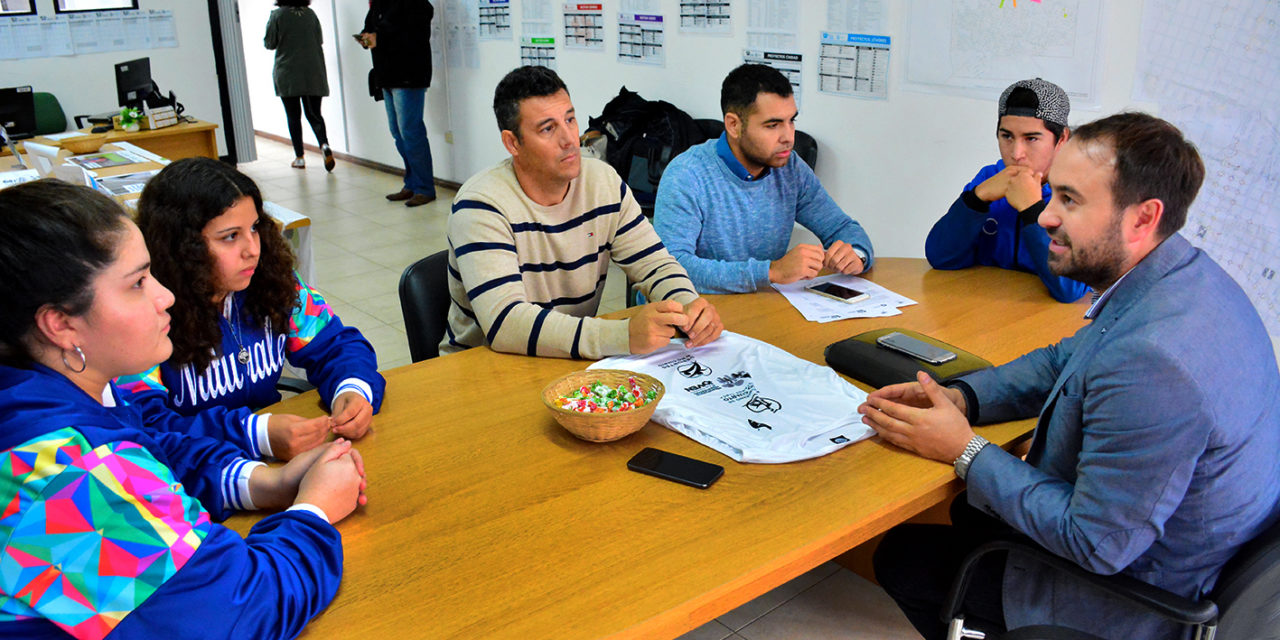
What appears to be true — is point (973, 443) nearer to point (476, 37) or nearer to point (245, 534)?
point (245, 534)

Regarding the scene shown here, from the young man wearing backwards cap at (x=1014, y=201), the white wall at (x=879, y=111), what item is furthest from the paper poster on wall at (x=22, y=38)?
the young man wearing backwards cap at (x=1014, y=201)

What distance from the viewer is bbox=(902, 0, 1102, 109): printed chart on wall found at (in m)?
3.32

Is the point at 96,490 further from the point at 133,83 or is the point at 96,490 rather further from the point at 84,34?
the point at 84,34

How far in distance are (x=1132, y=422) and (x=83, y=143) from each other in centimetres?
532

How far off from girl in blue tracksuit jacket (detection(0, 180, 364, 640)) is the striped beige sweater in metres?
0.82

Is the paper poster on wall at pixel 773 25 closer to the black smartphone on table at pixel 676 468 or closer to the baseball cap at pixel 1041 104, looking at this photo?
the baseball cap at pixel 1041 104

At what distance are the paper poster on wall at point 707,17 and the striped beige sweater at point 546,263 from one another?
2.46m

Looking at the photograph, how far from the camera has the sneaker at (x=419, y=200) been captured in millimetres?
6906

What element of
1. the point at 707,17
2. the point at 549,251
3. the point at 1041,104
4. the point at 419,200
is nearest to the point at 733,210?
the point at 549,251

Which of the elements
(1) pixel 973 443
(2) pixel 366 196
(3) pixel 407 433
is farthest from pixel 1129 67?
(2) pixel 366 196

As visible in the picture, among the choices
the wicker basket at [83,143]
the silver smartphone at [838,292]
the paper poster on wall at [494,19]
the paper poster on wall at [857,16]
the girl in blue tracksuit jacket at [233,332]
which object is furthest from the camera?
the paper poster on wall at [494,19]

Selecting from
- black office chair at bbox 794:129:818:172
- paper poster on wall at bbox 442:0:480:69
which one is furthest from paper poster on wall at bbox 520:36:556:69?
black office chair at bbox 794:129:818:172

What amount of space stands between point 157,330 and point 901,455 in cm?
117

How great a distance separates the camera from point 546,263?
93.6 inches
